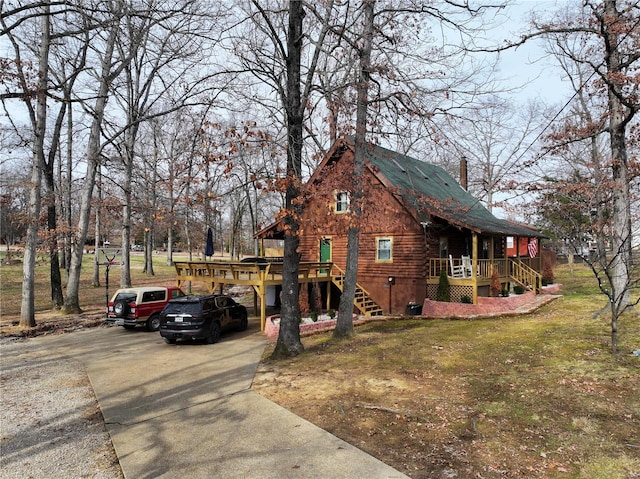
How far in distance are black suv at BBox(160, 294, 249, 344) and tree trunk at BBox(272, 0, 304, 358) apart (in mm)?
3345

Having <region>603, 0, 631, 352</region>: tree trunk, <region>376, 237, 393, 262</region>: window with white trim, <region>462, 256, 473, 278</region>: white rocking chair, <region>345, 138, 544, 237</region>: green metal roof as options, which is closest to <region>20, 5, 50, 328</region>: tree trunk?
<region>345, 138, 544, 237</region>: green metal roof

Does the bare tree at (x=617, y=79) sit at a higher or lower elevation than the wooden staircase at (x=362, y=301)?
higher

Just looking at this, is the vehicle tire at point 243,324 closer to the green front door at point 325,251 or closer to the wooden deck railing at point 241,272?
the wooden deck railing at point 241,272

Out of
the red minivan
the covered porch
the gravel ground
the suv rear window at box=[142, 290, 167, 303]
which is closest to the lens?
the gravel ground

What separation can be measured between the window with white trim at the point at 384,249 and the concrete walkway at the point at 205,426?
30.9ft

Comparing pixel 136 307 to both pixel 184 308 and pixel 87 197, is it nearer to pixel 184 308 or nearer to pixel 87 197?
pixel 184 308

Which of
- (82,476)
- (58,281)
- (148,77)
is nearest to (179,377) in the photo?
(82,476)

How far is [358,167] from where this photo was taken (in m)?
13.3

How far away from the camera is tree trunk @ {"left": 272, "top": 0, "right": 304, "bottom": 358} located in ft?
36.3

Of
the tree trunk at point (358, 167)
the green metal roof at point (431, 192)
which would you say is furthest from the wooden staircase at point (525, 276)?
the tree trunk at point (358, 167)

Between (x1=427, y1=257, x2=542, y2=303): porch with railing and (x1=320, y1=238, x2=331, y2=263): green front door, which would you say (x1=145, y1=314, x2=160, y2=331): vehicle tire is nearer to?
(x1=320, y1=238, x2=331, y2=263): green front door

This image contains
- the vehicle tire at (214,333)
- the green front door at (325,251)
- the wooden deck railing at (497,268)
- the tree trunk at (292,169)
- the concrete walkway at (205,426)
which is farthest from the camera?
the green front door at (325,251)

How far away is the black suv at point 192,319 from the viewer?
43.4ft

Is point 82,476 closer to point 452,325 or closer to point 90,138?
point 452,325
